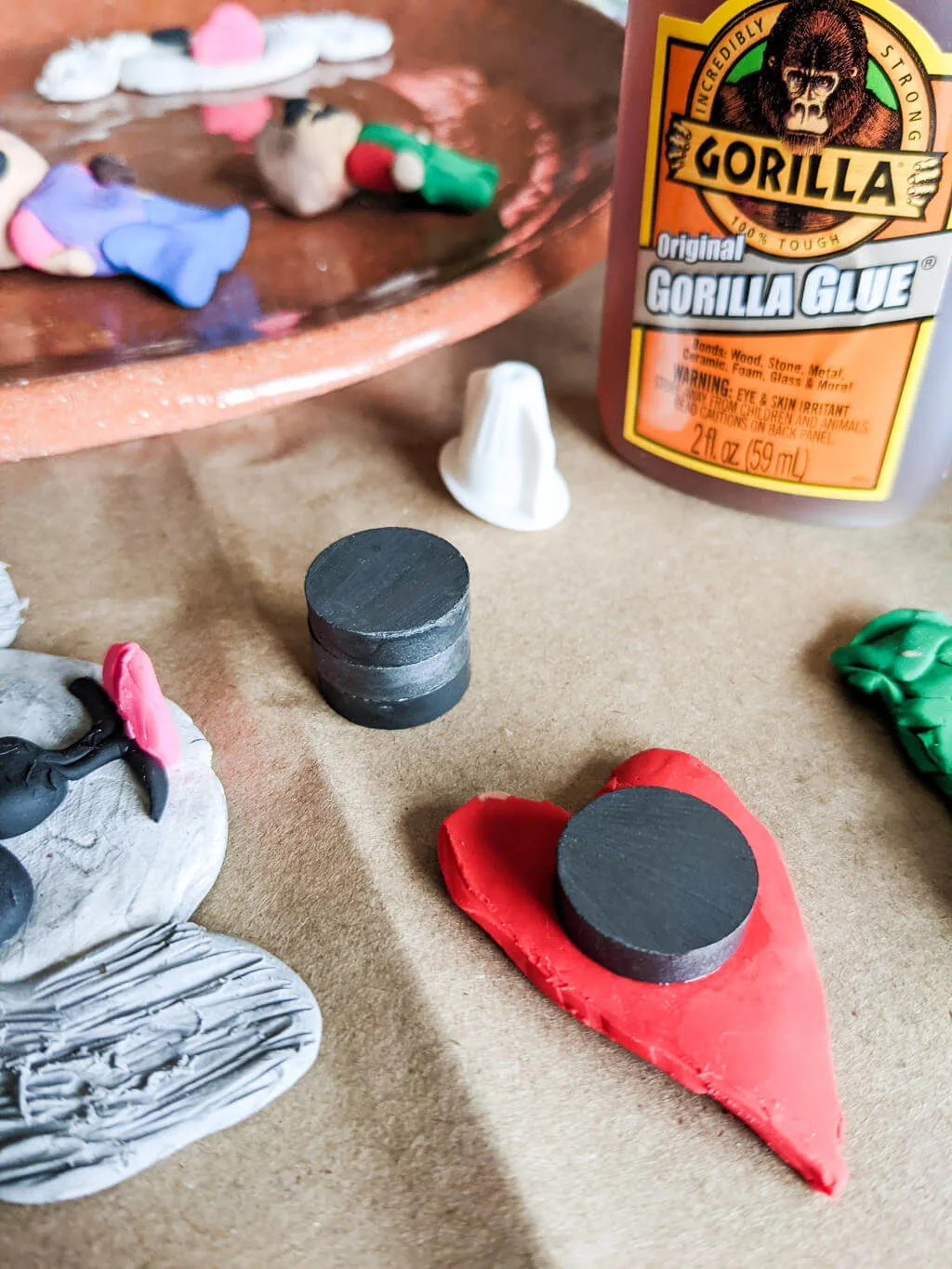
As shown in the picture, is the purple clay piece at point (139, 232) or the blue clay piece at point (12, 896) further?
the purple clay piece at point (139, 232)

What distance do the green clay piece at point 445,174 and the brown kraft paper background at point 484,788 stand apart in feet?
0.28

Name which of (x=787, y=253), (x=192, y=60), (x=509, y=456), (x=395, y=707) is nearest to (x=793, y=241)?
(x=787, y=253)

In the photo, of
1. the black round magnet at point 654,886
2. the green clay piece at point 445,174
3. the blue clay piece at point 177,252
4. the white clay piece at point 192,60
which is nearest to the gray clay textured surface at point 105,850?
the black round magnet at point 654,886

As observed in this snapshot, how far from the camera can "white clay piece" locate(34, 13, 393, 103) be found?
2.22ft

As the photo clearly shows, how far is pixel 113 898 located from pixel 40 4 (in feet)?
2.16

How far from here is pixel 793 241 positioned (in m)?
0.43

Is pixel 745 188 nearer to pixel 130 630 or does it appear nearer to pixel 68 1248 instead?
pixel 130 630

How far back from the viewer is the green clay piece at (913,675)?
15.2 inches

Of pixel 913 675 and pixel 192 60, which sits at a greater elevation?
pixel 192 60

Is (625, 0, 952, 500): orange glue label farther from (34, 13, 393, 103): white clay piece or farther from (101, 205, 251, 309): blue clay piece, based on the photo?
(34, 13, 393, 103): white clay piece

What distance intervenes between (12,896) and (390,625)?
0.49ft

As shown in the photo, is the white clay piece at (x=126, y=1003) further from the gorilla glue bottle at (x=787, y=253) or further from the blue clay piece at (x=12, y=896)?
the gorilla glue bottle at (x=787, y=253)

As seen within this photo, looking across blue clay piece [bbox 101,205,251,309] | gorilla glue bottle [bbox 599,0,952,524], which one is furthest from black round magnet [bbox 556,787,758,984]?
blue clay piece [bbox 101,205,251,309]

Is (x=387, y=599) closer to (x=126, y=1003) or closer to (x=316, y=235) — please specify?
(x=126, y=1003)
